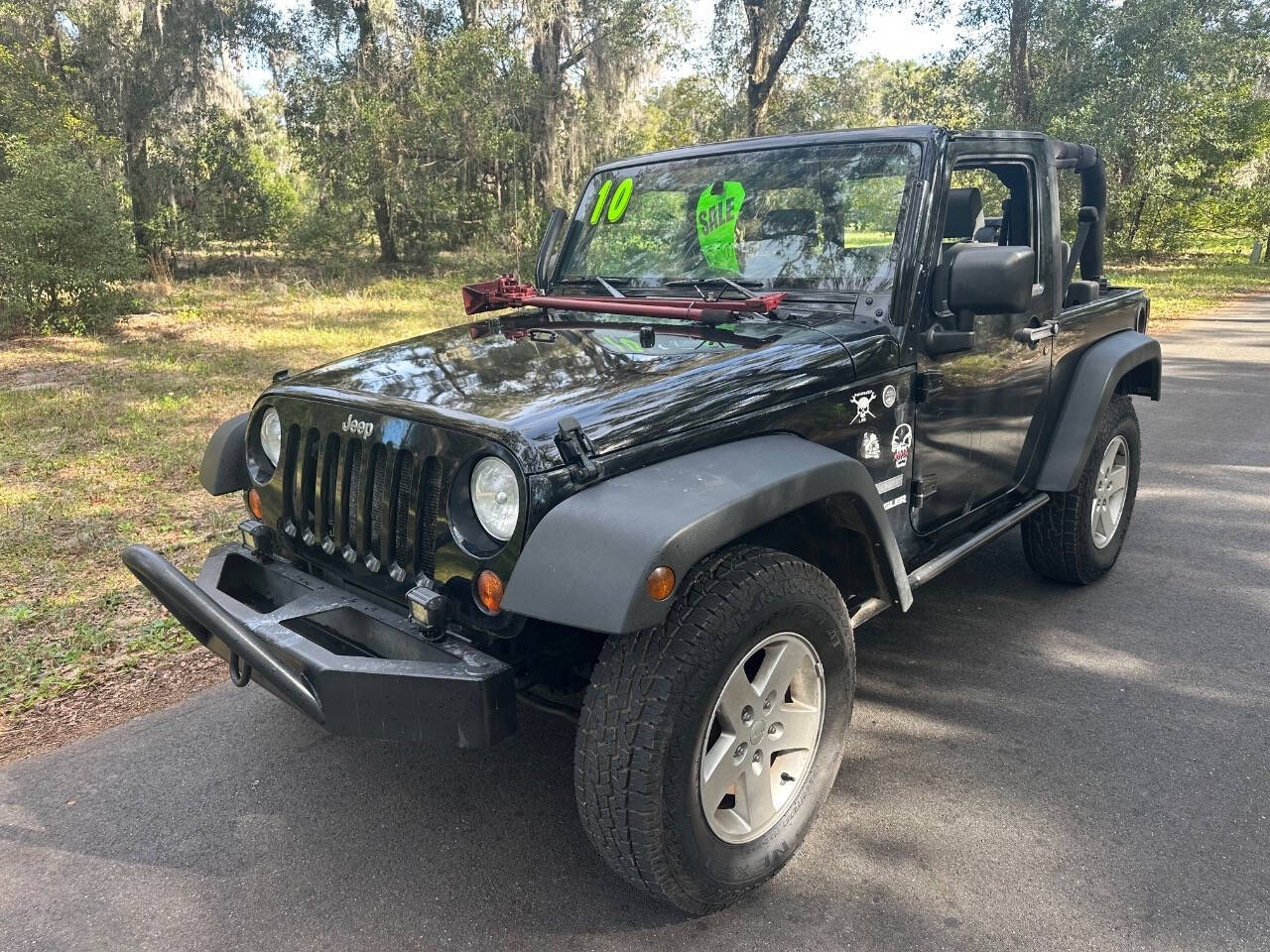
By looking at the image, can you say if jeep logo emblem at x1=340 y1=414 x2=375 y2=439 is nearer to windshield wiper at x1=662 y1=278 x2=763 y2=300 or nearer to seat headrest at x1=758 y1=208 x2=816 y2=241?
windshield wiper at x1=662 y1=278 x2=763 y2=300

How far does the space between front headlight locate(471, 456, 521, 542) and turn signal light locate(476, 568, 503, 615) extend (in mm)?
95

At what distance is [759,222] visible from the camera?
3377mm

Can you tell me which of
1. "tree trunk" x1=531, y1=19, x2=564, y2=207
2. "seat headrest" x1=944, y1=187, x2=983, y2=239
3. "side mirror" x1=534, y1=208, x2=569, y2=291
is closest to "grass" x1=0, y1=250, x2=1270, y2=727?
"side mirror" x1=534, y1=208, x2=569, y2=291

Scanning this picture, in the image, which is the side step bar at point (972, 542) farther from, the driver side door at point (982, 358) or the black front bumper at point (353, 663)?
the black front bumper at point (353, 663)

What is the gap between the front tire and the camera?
2133mm

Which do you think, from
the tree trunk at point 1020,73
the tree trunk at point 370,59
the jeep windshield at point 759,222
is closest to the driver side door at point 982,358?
the jeep windshield at point 759,222

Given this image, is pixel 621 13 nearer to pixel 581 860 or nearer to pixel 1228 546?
pixel 1228 546

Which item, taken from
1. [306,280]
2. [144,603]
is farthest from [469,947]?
[306,280]

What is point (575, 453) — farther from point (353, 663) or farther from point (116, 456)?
point (116, 456)

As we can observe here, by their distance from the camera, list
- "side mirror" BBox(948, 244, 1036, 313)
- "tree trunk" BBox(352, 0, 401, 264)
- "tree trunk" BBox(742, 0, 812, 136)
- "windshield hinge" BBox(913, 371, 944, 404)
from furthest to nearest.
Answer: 1. "tree trunk" BBox(352, 0, 401, 264)
2. "tree trunk" BBox(742, 0, 812, 136)
3. "windshield hinge" BBox(913, 371, 944, 404)
4. "side mirror" BBox(948, 244, 1036, 313)

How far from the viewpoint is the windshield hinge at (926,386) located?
3.10 m

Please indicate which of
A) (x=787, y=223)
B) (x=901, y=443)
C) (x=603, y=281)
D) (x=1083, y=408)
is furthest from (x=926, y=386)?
(x=603, y=281)

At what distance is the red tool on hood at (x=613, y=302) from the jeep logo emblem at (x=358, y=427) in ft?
3.54

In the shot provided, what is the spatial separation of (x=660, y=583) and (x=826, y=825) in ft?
3.85
